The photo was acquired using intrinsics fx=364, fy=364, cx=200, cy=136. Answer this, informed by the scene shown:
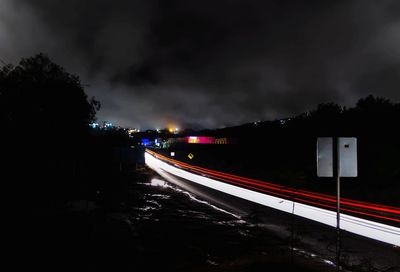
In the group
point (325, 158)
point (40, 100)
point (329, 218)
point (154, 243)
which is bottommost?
point (154, 243)

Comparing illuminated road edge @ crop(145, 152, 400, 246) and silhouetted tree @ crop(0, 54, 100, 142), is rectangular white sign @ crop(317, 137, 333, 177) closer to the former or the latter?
illuminated road edge @ crop(145, 152, 400, 246)

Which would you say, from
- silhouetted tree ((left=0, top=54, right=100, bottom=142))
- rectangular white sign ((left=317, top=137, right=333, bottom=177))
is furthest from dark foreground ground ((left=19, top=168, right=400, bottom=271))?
silhouetted tree ((left=0, top=54, right=100, bottom=142))

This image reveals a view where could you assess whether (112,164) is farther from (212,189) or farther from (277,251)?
(277,251)

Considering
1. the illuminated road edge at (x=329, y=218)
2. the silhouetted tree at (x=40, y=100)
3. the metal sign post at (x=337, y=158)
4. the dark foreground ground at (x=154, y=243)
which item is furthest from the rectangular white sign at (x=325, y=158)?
the silhouetted tree at (x=40, y=100)

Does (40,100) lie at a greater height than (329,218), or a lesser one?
greater

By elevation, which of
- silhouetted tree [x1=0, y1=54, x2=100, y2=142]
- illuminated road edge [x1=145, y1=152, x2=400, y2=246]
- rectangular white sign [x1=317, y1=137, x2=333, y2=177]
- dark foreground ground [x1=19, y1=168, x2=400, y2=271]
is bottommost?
dark foreground ground [x1=19, y1=168, x2=400, y2=271]

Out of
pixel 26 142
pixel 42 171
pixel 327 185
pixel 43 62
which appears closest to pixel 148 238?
pixel 26 142

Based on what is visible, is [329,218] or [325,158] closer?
[325,158]

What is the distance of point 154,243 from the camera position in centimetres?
1159

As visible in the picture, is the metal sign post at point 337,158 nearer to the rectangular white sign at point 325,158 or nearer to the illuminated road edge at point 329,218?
the rectangular white sign at point 325,158

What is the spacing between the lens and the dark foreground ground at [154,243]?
360 inches

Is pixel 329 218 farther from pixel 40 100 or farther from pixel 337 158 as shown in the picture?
pixel 40 100

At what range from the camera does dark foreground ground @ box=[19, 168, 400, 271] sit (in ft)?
30.0

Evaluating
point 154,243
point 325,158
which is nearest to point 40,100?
point 154,243
